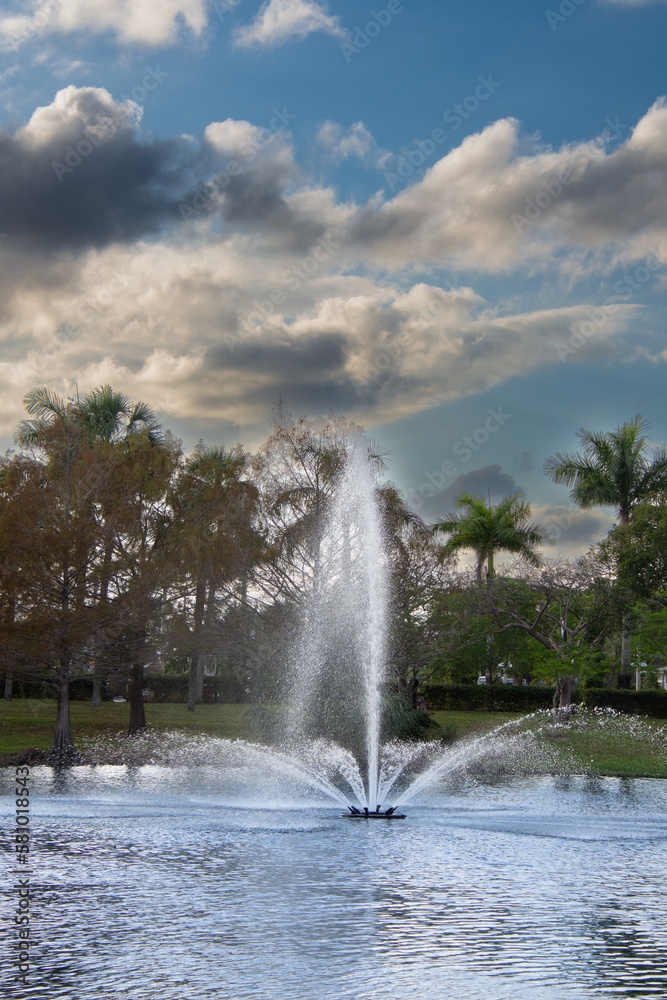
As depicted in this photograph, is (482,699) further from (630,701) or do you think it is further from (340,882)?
(340,882)

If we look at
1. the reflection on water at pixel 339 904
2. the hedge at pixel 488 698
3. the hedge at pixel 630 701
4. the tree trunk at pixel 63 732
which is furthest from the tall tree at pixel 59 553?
the hedge at pixel 630 701

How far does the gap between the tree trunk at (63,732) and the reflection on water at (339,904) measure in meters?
7.62

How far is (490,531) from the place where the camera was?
169ft

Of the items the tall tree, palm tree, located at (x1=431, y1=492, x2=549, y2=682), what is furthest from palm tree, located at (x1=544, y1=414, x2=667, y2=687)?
the tall tree

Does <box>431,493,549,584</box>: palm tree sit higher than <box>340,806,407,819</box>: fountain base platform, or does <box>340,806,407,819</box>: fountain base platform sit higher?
<box>431,493,549,584</box>: palm tree

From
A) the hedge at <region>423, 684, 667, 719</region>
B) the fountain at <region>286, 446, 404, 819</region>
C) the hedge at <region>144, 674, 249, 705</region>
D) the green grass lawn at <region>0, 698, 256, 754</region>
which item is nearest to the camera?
the fountain at <region>286, 446, 404, 819</region>

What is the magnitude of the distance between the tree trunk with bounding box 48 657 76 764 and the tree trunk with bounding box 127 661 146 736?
6378 mm

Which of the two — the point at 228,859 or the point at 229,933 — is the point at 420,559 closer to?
the point at 228,859

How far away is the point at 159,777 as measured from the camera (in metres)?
20.2

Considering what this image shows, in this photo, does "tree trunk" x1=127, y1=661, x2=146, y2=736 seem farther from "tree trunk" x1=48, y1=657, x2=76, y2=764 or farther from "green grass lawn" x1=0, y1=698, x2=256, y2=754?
"tree trunk" x1=48, y1=657, x2=76, y2=764

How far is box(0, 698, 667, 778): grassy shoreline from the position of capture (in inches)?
972

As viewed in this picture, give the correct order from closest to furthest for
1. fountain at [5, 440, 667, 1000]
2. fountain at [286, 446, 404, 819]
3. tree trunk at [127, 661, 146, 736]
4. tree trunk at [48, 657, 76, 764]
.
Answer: fountain at [5, 440, 667, 1000]
tree trunk at [48, 657, 76, 764]
fountain at [286, 446, 404, 819]
tree trunk at [127, 661, 146, 736]

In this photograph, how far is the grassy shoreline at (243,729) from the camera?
81.0ft

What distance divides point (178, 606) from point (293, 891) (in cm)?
1815
